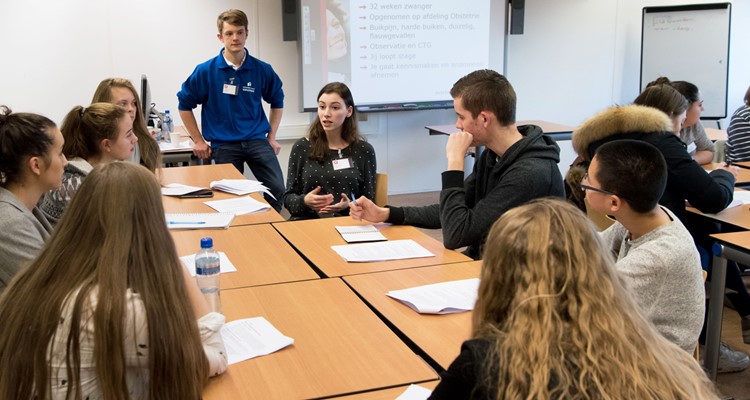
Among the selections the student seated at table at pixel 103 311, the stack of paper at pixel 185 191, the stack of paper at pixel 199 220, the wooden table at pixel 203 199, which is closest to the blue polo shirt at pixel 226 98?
the wooden table at pixel 203 199

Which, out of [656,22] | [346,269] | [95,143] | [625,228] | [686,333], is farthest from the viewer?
[656,22]

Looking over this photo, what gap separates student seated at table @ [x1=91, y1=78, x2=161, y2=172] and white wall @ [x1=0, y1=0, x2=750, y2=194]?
232 centimetres

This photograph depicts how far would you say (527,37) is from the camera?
282 inches

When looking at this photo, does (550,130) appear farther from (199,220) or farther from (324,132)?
(199,220)

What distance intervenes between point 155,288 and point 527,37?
20.7 feet

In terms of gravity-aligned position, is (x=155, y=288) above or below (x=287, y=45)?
below

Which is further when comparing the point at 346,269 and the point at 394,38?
the point at 394,38

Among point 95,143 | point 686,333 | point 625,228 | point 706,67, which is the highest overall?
point 706,67

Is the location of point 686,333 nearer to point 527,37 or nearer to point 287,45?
point 287,45

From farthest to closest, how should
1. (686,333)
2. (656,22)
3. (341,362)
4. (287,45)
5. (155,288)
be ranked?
(656,22) < (287,45) < (686,333) < (341,362) < (155,288)

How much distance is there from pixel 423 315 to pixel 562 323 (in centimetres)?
95

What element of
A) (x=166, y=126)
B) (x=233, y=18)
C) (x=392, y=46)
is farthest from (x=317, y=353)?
(x=392, y=46)

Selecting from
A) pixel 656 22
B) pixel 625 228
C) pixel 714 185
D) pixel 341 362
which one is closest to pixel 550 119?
pixel 656 22

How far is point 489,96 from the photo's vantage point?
267cm
